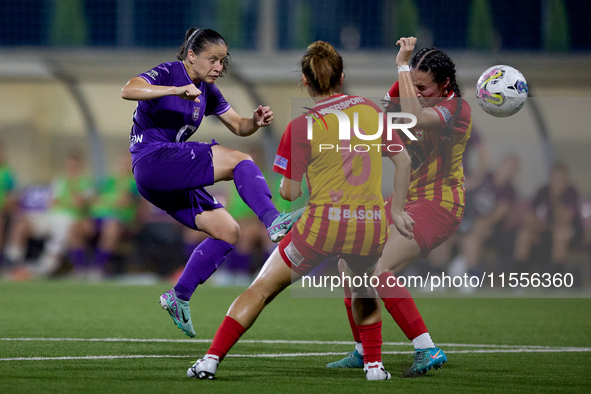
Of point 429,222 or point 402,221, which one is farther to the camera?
point 429,222

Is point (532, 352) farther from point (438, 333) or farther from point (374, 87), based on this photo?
point (374, 87)

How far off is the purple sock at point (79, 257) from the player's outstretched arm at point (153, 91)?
8377 millimetres

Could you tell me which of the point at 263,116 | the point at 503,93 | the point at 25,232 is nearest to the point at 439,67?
the point at 503,93

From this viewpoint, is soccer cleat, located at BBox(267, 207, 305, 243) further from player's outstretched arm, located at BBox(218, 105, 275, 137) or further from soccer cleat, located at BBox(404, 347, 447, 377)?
soccer cleat, located at BBox(404, 347, 447, 377)

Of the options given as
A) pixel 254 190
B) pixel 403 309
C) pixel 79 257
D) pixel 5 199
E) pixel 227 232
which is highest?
pixel 254 190

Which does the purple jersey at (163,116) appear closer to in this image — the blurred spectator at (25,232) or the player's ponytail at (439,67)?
the player's ponytail at (439,67)

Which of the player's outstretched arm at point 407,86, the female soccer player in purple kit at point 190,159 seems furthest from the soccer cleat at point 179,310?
the player's outstretched arm at point 407,86

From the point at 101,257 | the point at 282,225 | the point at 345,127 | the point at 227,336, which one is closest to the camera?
the point at 345,127

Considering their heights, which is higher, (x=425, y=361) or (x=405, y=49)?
(x=405, y=49)

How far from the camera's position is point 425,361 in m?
4.77

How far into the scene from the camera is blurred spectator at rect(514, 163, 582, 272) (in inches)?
456

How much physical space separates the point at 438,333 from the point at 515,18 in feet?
24.7

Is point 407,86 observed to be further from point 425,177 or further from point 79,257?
point 79,257

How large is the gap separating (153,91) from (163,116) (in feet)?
1.76
